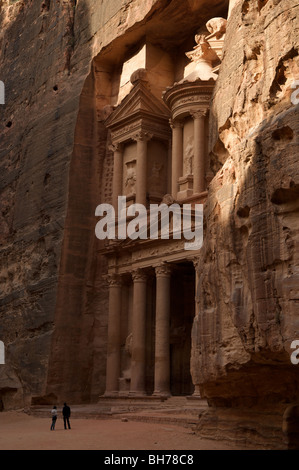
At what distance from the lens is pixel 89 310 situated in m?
26.2

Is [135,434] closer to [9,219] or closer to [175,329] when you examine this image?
[175,329]

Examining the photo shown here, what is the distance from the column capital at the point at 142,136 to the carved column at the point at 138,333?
6.09 metres

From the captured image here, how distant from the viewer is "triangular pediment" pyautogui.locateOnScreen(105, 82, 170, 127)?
86.9 ft

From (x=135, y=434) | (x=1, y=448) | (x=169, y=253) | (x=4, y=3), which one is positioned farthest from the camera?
(x=4, y=3)

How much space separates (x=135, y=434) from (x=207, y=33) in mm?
18928

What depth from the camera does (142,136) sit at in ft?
87.3

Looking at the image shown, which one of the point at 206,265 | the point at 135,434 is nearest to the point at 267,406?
the point at 206,265

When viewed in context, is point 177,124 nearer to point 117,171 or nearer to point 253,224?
point 117,171

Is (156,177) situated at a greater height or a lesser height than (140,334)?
greater
